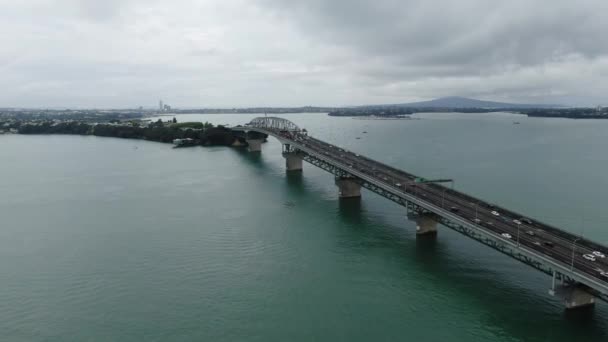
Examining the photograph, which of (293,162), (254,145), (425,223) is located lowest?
(425,223)

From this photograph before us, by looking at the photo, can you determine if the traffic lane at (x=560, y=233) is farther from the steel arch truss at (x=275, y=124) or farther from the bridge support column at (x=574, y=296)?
the steel arch truss at (x=275, y=124)

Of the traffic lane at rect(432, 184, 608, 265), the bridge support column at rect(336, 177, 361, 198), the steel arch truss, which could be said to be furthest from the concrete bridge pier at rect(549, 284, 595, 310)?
the steel arch truss

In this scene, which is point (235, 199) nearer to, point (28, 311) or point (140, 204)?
point (140, 204)

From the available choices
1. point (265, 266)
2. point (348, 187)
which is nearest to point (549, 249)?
point (265, 266)

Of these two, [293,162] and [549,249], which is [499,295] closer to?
[549,249]

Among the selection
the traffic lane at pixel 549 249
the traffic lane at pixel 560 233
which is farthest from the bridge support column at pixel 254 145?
the traffic lane at pixel 549 249

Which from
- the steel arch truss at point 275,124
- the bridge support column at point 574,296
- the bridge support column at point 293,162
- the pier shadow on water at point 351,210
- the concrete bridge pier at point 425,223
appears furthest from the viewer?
the steel arch truss at point 275,124
